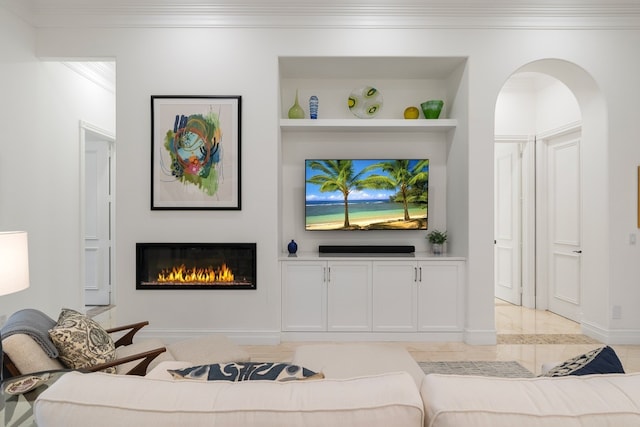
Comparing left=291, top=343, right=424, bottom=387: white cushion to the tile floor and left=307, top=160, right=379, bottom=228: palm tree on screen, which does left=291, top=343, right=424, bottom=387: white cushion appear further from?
left=307, top=160, right=379, bottom=228: palm tree on screen

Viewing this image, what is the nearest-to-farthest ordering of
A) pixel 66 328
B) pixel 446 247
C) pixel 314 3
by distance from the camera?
1. pixel 66 328
2. pixel 314 3
3. pixel 446 247

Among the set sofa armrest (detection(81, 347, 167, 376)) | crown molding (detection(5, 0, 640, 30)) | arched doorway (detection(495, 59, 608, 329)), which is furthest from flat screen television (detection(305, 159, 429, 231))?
sofa armrest (detection(81, 347, 167, 376))

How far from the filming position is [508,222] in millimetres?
5941

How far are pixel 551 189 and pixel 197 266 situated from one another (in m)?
4.34

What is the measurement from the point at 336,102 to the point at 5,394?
393 centimetres

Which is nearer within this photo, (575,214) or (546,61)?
(546,61)

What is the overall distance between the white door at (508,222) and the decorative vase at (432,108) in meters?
1.86

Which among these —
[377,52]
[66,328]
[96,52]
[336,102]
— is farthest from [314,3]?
[66,328]

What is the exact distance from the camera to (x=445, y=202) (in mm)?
4797

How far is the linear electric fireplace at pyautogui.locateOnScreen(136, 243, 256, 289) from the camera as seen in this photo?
4.19m

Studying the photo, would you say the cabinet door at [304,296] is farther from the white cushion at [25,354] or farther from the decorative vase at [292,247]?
the white cushion at [25,354]

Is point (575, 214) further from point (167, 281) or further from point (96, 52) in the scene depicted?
point (96, 52)

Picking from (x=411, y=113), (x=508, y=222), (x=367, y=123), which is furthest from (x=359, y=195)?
(x=508, y=222)

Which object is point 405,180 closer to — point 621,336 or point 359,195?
point 359,195
